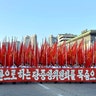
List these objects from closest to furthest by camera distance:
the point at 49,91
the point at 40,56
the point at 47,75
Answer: the point at 49,91, the point at 47,75, the point at 40,56

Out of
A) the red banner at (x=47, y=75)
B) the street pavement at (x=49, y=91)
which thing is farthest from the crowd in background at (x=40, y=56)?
the street pavement at (x=49, y=91)

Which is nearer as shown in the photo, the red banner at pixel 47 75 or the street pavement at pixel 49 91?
the street pavement at pixel 49 91

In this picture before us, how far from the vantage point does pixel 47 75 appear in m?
24.4

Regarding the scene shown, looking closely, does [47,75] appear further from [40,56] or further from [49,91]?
[40,56]

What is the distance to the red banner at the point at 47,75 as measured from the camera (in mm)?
23909

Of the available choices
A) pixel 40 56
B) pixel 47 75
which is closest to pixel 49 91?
pixel 47 75

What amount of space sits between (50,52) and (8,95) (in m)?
23.6

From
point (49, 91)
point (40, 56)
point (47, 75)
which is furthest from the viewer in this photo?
point (40, 56)

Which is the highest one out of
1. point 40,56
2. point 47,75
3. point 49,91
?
point 40,56

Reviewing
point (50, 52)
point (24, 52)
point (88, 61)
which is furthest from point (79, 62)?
point (24, 52)

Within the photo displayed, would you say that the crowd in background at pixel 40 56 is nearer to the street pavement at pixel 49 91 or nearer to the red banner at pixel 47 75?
the red banner at pixel 47 75

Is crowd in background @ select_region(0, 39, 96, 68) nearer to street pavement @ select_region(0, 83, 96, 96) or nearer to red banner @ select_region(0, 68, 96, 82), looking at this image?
red banner @ select_region(0, 68, 96, 82)

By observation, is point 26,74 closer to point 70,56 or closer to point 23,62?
point 23,62

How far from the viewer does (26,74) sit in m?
24.2
